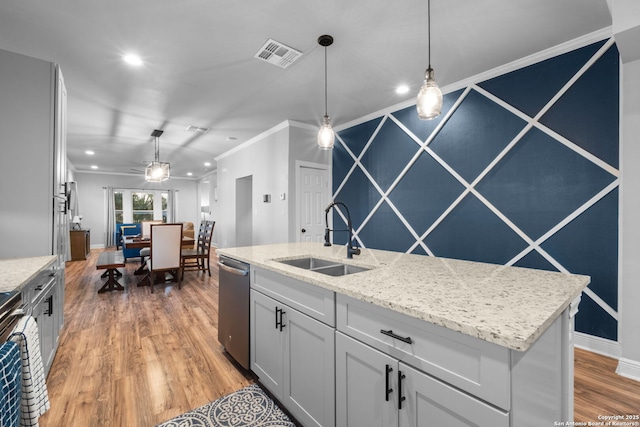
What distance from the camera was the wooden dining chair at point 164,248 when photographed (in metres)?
4.14

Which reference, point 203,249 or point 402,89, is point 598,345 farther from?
point 203,249

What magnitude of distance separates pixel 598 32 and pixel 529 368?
290cm

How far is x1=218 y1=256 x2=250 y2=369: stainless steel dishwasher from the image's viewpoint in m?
2.03

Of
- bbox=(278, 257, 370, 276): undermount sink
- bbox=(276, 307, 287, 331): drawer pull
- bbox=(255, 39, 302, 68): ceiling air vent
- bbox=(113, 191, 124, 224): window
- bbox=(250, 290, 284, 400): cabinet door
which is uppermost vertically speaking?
bbox=(255, 39, 302, 68): ceiling air vent

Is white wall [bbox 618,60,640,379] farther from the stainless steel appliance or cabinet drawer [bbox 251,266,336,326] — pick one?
the stainless steel appliance

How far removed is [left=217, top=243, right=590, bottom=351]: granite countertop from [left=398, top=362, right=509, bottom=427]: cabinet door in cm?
22

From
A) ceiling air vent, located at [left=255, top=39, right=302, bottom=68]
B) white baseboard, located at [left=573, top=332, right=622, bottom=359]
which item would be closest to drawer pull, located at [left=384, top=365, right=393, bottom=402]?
white baseboard, located at [left=573, top=332, right=622, bottom=359]

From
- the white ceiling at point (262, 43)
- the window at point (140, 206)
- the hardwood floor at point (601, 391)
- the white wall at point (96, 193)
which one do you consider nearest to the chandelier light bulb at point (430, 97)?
the white ceiling at point (262, 43)

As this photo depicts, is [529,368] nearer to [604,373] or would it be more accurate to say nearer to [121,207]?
[604,373]

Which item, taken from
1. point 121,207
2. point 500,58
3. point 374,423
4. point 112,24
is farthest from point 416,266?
point 121,207

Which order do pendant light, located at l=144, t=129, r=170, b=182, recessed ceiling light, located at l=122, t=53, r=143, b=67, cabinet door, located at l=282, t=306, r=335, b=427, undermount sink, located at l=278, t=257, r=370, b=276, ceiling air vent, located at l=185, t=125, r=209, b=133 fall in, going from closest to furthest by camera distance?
cabinet door, located at l=282, t=306, r=335, b=427 → undermount sink, located at l=278, t=257, r=370, b=276 → recessed ceiling light, located at l=122, t=53, r=143, b=67 → ceiling air vent, located at l=185, t=125, r=209, b=133 → pendant light, located at l=144, t=129, r=170, b=182

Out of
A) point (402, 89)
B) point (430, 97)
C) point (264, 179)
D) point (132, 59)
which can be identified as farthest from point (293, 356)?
point (264, 179)

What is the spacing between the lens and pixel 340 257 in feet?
6.72

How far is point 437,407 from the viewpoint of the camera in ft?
3.03
